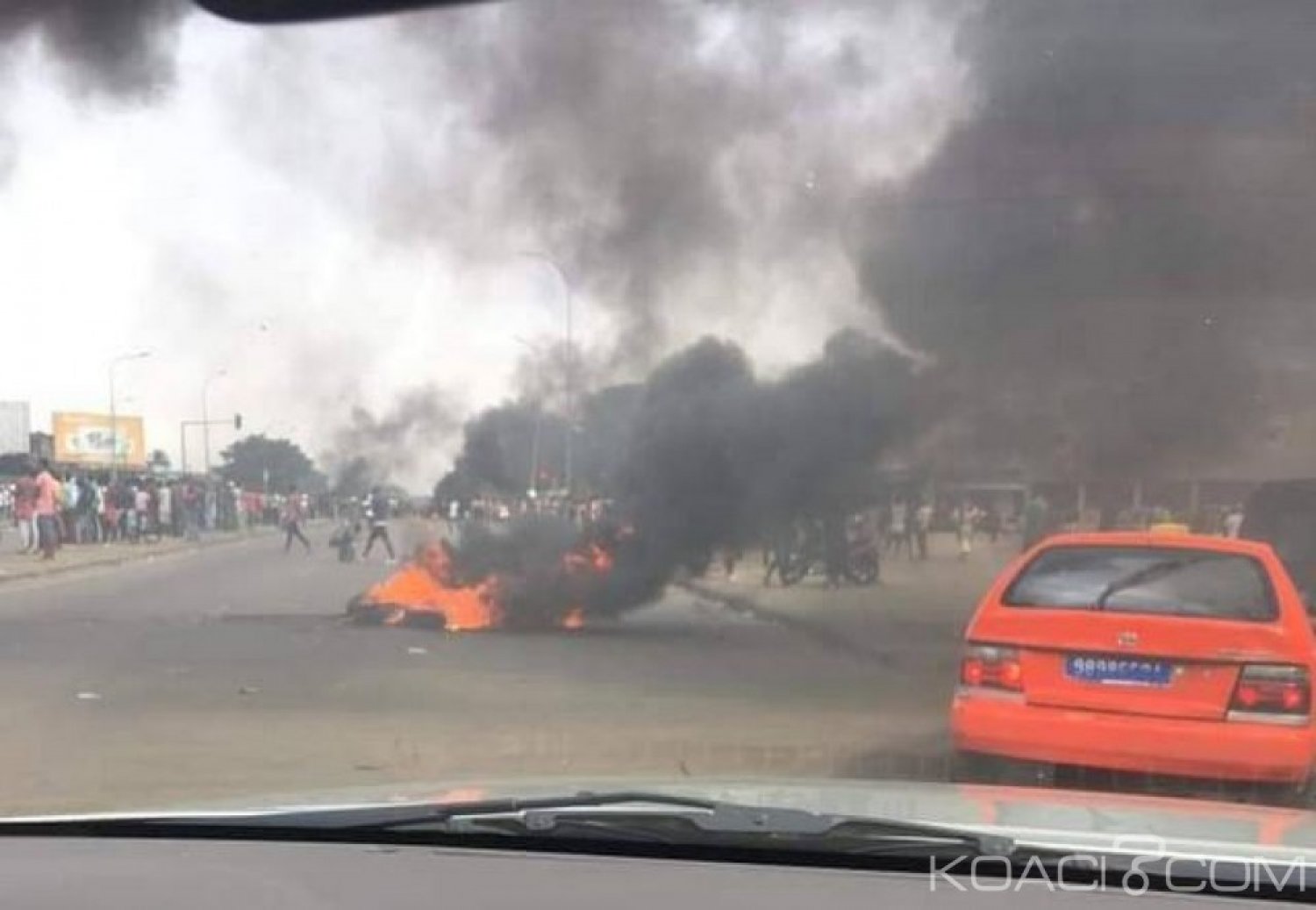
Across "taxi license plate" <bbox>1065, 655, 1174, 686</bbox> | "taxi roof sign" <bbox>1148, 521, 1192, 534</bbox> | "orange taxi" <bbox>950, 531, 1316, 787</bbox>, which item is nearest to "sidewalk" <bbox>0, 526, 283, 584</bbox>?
"orange taxi" <bbox>950, 531, 1316, 787</bbox>

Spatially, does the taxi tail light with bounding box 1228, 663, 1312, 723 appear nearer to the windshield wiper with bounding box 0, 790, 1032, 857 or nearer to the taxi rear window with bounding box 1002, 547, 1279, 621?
the taxi rear window with bounding box 1002, 547, 1279, 621

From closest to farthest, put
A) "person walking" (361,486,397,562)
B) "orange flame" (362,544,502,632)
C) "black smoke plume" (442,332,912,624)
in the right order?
1. "person walking" (361,486,397,562)
2. "black smoke plume" (442,332,912,624)
3. "orange flame" (362,544,502,632)

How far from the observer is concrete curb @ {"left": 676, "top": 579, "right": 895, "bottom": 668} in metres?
→ 5.07

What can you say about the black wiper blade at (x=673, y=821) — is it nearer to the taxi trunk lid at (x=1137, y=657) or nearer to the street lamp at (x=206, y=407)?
the street lamp at (x=206, y=407)

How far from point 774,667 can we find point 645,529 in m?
0.95

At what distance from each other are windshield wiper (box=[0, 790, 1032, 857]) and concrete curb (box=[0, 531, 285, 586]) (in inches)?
70.9

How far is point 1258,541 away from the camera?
4.57 meters

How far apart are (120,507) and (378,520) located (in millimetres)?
1453

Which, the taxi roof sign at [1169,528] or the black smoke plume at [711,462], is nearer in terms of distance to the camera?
the black smoke plume at [711,462]

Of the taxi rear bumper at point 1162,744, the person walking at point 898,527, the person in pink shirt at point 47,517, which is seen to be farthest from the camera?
the person in pink shirt at point 47,517

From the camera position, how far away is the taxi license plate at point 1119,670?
4.61 meters

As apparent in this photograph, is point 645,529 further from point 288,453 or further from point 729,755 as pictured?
point 288,453

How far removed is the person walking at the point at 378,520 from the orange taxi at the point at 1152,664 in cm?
190

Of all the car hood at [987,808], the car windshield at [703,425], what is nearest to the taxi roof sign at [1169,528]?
the car windshield at [703,425]
